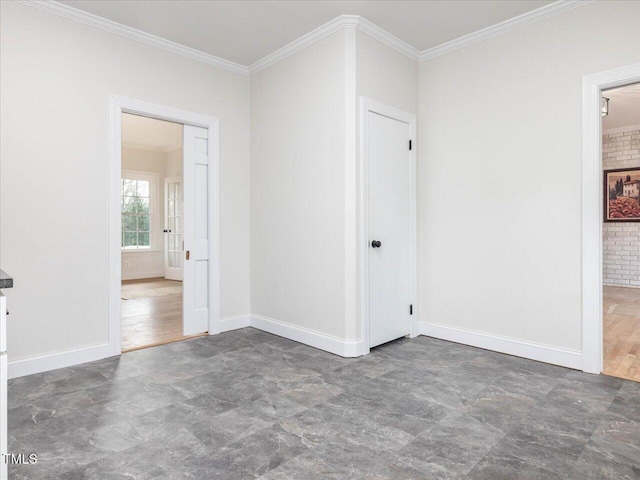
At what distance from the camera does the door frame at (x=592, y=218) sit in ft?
9.61

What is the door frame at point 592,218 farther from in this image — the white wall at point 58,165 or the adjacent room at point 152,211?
the adjacent room at point 152,211


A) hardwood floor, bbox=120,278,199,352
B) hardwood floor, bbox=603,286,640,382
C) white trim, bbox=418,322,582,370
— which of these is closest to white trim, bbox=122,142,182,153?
hardwood floor, bbox=120,278,199,352

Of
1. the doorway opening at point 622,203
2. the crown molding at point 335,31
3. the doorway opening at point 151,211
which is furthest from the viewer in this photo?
the doorway opening at point 151,211

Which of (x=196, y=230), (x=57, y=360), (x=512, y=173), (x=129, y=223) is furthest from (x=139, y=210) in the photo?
(x=512, y=173)

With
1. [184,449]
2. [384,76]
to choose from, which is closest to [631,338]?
[384,76]

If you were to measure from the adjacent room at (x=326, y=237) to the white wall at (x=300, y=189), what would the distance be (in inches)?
1.0

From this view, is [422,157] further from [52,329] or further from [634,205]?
[634,205]

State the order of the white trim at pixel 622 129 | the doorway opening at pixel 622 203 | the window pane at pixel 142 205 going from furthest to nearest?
the window pane at pixel 142 205 → the white trim at pixel 622 129 → the doorway opening at pixel 622 203

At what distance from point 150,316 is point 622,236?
789 centimetres

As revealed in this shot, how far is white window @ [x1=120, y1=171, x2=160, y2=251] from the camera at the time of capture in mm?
8570

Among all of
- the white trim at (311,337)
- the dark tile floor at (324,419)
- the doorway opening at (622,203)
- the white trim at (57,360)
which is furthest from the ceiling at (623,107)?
the white trim at (57,360)

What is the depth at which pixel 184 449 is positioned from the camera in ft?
6.46

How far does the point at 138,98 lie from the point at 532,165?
3444 millimetres

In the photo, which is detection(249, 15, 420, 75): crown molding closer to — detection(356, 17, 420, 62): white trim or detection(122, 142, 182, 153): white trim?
detection(356, 17, 420, 62): white trim
